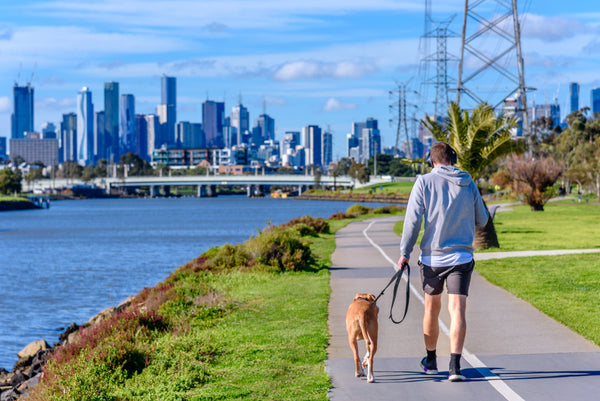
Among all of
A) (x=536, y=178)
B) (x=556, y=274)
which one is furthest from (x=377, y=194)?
(x=556, y=274)

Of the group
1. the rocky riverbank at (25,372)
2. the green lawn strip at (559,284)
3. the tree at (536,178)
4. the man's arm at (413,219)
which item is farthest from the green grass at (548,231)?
the man's arm at (413,219)

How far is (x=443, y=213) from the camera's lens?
8.20 metres

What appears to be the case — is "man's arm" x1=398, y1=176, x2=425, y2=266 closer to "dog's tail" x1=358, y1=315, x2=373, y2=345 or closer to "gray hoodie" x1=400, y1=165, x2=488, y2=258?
"gray hoodie" x1=400, y1=165, x2=488, y2=258

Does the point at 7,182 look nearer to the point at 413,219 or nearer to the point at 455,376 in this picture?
the point at 413,219

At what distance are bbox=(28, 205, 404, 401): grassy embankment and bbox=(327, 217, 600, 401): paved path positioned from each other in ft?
1.08

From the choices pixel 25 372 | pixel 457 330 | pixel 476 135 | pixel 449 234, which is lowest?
pixel 25 372

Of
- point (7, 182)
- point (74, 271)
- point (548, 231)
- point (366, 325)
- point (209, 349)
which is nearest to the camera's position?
point (366, 325)

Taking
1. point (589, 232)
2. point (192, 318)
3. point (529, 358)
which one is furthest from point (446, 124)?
point (529, 358)

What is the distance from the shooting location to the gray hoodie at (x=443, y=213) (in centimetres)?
821

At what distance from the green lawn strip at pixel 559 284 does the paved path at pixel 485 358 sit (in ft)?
0.96

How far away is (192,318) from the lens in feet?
44.8

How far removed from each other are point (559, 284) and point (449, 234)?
30.4 feet

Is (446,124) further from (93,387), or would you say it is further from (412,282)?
(93,387)

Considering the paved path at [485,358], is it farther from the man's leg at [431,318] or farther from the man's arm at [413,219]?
the man's arm at [413,219]
